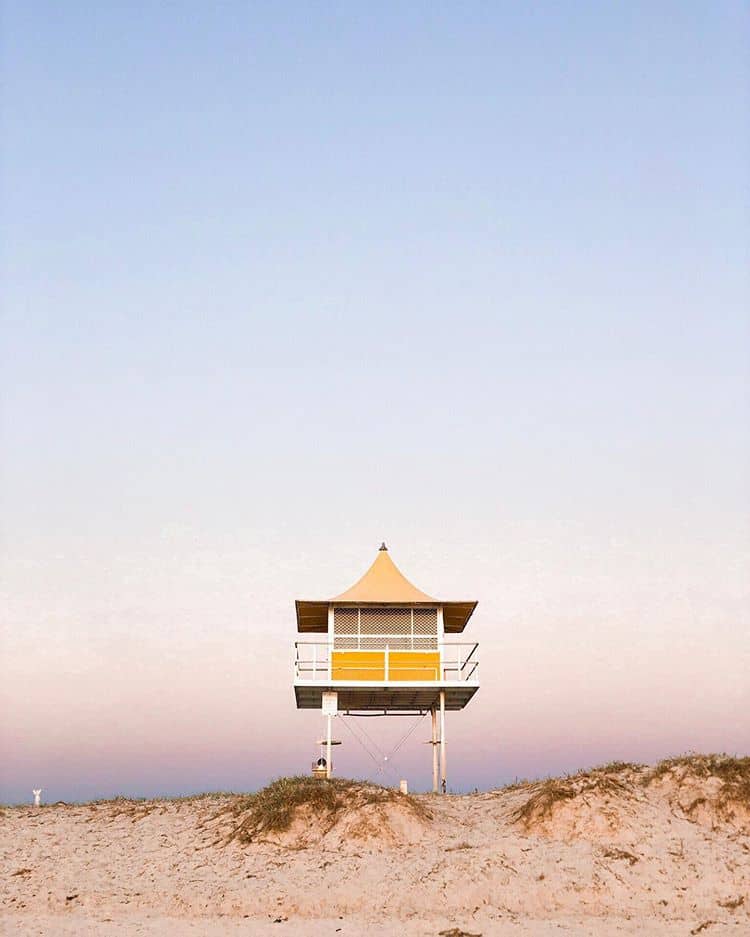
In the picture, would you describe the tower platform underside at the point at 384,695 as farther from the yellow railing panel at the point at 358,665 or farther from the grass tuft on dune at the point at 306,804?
the grass tuft on dune at the point at 306,804

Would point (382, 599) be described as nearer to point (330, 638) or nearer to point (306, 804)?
point (330, 638)

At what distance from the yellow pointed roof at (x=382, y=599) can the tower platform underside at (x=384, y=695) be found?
3.24 m

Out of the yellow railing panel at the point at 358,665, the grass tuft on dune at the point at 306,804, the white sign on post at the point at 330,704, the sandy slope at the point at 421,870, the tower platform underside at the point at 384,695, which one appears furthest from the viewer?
the yellow railing panel at the point at 358,665

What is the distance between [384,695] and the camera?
39250 mm

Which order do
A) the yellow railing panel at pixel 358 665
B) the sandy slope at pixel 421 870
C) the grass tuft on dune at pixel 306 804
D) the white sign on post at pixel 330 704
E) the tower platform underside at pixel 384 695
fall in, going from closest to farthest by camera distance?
the sandy slope at pixel 421 870 < the grass tuft on dune at pixel 306 804 < the tower platform underside at pixel 384 695 < the white sign on post at pixel 330 704 < the yellow railing panel at pixel 358 665

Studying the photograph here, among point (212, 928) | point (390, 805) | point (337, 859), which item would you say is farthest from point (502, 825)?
point (212, 928)

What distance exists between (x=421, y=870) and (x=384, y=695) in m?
15.9

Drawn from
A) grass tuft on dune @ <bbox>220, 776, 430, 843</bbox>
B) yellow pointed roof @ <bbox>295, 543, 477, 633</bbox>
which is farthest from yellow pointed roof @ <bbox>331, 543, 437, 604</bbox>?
grass tuft on dune @ <bbox>220, 776, 430, 843</bbox>

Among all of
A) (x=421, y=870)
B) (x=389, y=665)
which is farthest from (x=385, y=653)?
(x=421, y=870)

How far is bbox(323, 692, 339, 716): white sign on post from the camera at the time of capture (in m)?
37.5

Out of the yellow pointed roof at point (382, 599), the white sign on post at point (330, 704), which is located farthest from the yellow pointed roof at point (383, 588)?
the white sign on post at point (330, 704)

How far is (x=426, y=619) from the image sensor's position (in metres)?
39.0

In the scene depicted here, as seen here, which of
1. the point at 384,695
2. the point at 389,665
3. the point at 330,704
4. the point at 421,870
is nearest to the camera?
the point at 421,870

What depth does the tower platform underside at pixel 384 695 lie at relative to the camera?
37219 millimetres
